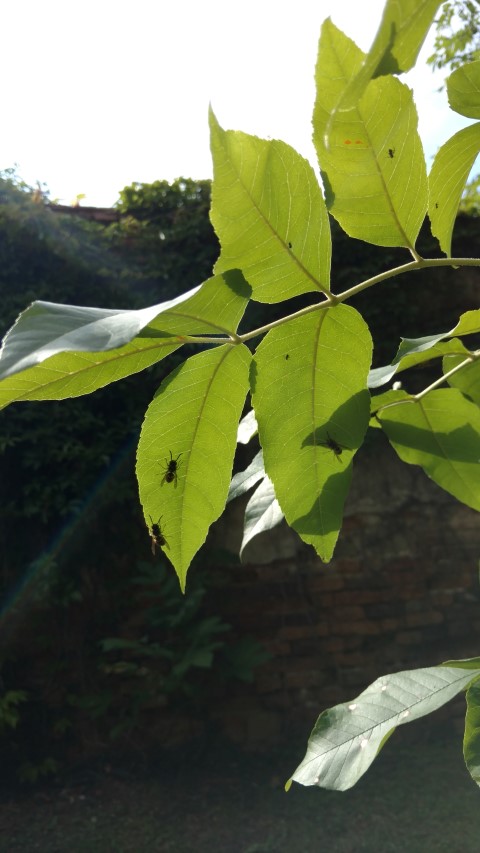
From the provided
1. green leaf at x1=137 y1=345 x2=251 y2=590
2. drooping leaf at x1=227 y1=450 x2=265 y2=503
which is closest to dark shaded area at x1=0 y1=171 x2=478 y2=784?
drooping leaf at x1=227 y1=450 x2=265 y2=503

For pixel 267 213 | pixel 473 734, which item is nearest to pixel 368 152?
pixel 267 213

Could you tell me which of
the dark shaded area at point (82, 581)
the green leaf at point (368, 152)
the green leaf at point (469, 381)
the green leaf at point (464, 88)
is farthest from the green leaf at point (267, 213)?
the dark shaded area at point (82, 581)

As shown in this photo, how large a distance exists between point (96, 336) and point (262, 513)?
1.27 ft

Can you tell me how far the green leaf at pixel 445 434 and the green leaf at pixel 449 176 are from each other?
0.46ft

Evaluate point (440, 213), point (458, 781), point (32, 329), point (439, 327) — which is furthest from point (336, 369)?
point (439, 327)

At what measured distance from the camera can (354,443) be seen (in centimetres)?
58

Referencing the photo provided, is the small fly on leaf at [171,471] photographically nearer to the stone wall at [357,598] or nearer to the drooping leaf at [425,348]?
the drooping leaf at [425,348]

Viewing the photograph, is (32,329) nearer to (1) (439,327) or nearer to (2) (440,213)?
(2) (440,213)

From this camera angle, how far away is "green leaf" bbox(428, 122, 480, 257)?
2.00 feet

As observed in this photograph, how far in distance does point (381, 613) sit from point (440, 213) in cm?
417

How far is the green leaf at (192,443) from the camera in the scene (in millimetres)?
597

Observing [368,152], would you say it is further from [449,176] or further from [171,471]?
[171,471]

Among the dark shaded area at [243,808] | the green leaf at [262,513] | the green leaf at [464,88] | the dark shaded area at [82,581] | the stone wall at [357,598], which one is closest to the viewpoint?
the green leaf at [464,88]

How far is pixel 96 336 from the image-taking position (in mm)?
375
